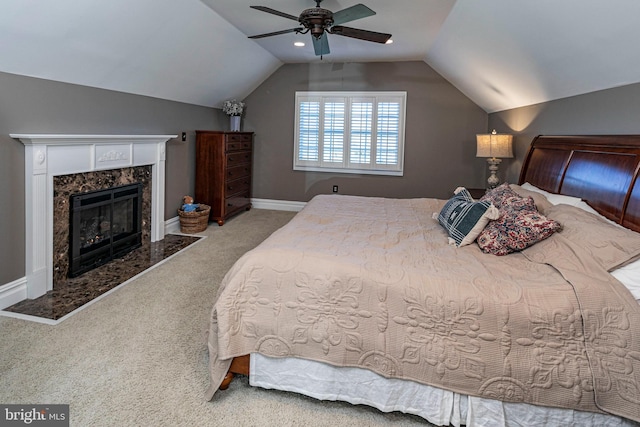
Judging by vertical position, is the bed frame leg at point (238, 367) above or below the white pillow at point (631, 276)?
below

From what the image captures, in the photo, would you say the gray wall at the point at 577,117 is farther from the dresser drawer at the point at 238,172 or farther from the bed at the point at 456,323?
the dresser drawer at the point at 238,172

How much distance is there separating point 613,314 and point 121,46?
4.05m

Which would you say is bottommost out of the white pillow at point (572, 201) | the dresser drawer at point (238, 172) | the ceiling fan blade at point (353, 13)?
the white pillow at point (572, 201)

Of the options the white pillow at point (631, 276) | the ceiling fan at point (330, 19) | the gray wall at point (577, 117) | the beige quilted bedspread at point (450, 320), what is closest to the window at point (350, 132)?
the gray wall at point (577, 117)

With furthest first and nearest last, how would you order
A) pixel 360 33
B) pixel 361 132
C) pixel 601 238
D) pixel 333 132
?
pixel 333 132
pixel 361 132
pixel 360 33
pixel 601 238

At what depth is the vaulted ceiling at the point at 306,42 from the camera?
8.18ft

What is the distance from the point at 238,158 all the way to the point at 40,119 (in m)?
3.17

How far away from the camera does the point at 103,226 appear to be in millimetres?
3979

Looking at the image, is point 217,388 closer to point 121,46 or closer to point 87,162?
point 87,162

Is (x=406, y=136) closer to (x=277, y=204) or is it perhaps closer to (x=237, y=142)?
(x=277, y=204)

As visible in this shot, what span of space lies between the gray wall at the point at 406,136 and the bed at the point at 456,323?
3.78m

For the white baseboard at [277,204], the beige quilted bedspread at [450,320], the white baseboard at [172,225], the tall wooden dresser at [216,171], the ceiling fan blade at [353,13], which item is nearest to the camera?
the beige quilted bedspread at [450,320]

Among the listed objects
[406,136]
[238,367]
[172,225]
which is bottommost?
[238,367]

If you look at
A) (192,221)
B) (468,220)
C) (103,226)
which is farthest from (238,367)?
(192,221)
